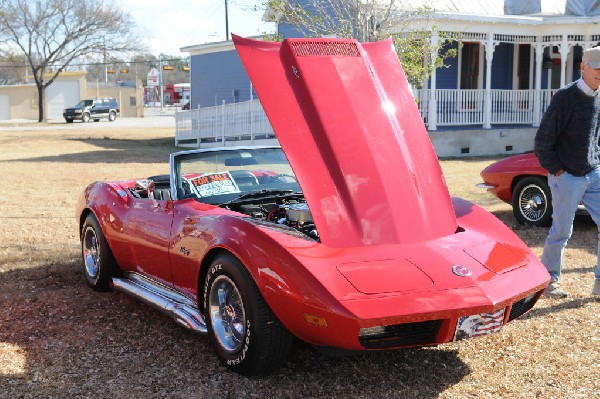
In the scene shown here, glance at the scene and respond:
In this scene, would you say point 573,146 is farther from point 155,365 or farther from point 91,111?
point 91,111

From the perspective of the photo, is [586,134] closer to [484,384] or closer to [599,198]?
[599,198]

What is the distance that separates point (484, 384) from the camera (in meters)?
4.18

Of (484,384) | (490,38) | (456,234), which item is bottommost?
(484,384)

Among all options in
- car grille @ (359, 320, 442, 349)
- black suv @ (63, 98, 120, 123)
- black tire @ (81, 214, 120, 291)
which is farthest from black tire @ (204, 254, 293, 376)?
black suv @ (63, 98, 120, 123)

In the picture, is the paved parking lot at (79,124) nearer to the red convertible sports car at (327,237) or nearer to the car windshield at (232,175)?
the car windshield at (232,175)

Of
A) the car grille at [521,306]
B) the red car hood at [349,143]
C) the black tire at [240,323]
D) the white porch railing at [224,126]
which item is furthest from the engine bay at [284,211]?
the white porch railing at [224,126]

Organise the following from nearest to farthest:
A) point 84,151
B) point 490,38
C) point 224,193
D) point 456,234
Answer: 1. point 456,234
2. point 224,193
3. point 490,38
4. point 84,151

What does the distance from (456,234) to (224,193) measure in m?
1.72

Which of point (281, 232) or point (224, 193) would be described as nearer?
point (281, 232)

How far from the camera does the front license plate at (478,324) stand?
3926mm

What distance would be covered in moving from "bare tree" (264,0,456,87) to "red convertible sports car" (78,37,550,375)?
1031 cm

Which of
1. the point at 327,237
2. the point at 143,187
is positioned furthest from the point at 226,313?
the point at 143,187

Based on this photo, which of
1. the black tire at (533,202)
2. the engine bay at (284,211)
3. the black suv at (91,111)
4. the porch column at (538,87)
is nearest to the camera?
the engine bay at (284,211)

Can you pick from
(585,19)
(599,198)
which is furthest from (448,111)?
(599,198)
